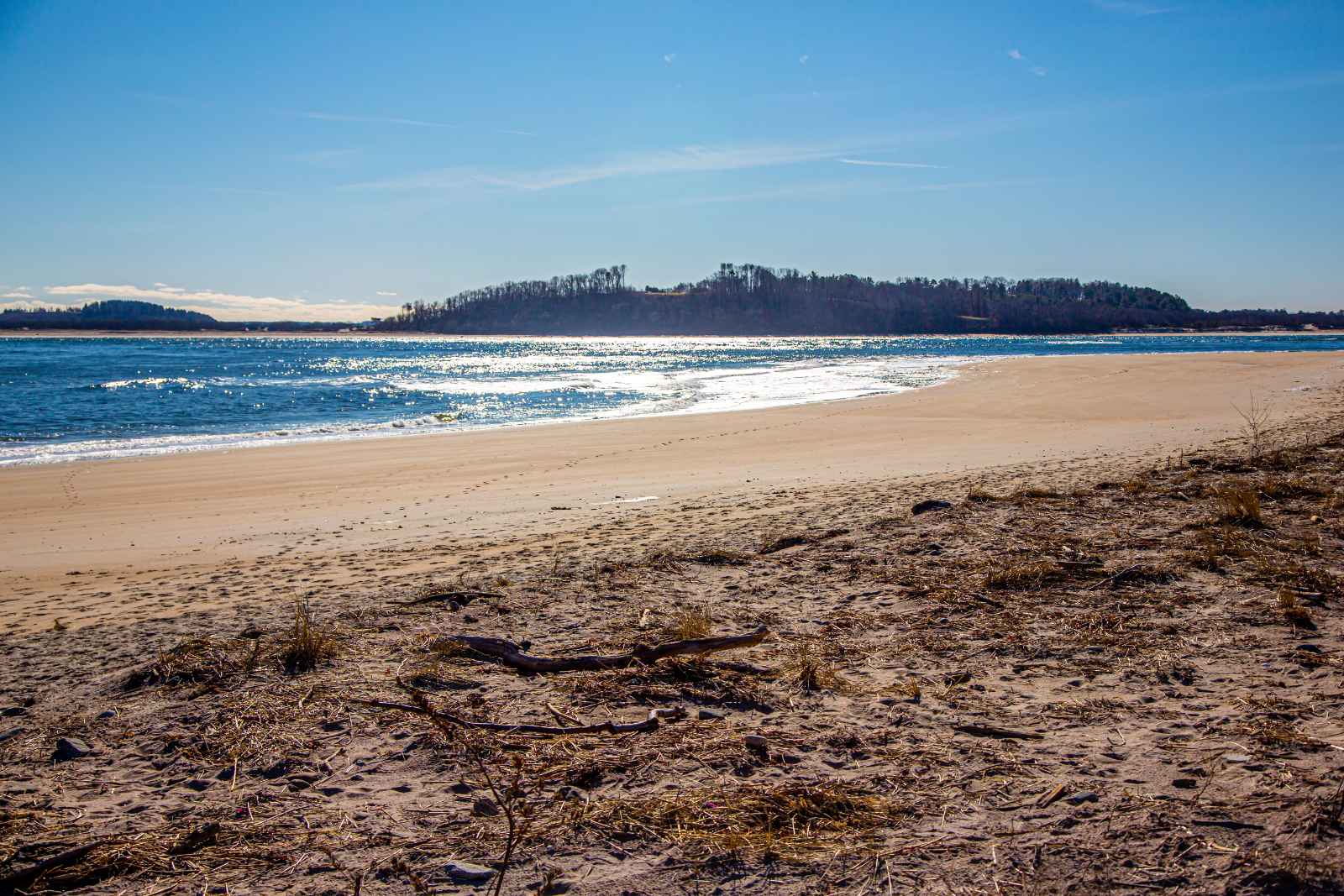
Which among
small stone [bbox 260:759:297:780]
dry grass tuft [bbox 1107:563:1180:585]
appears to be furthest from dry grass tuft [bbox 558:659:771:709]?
dry grass tuft [bbox 1107:563:1180:585]

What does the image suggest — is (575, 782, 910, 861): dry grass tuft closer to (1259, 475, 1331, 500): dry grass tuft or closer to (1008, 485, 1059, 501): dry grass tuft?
(1008, 485, 1059, 501): dry grass tuft

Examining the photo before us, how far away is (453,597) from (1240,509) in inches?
243

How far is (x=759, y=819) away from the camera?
105 inches

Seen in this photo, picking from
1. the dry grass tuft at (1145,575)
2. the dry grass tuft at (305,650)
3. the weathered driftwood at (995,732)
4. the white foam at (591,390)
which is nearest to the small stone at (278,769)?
the dry grass tuft at (305,650)

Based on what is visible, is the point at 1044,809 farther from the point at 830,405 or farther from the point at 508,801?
the point at 830,405

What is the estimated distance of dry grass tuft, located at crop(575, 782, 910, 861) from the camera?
251cm

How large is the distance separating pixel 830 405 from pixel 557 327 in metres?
176

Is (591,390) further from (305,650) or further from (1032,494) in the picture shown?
(305,650)

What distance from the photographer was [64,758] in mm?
3264

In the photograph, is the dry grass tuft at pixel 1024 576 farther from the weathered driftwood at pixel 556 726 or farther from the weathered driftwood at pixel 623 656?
the weathered driftwood at pixel 556 726

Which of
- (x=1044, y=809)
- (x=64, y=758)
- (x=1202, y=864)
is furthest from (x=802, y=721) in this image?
(x=64, y=758)

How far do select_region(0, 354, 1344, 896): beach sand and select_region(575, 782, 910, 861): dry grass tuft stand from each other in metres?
0.01

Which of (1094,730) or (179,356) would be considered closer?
(1094,730)

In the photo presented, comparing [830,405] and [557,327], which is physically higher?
[557,327]
